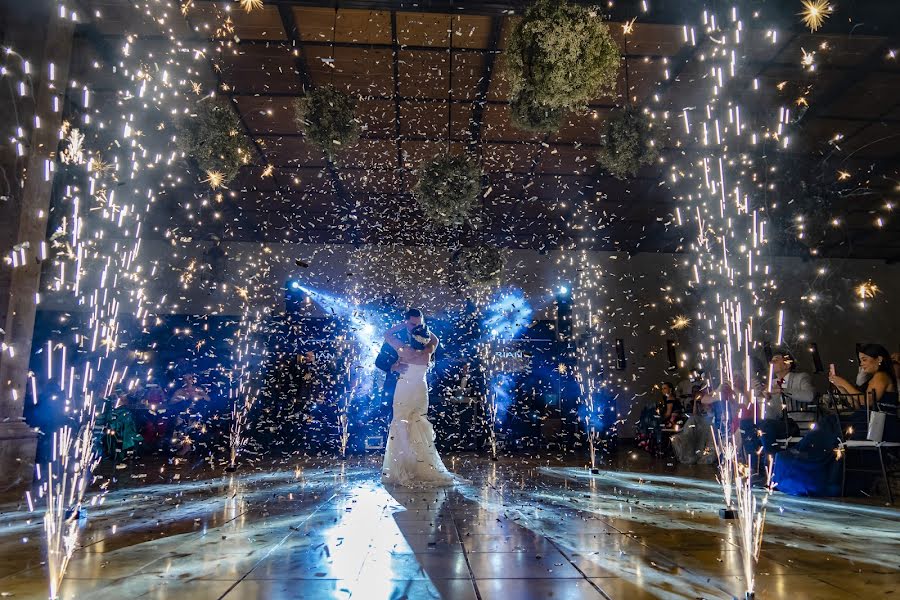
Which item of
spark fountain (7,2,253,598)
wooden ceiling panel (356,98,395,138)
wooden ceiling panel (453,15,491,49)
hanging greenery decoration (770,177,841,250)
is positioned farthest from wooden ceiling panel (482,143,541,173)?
spark fountain (7,2,253,598)

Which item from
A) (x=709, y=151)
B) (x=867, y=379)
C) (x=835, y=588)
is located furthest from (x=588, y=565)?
(x=709, y=151)

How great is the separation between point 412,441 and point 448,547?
287 cm

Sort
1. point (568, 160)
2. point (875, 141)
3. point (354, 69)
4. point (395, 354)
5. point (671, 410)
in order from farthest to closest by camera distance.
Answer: point (671, 410) < point (568, 160) < point (875, 141) < point (354, 69) < point (395, 354)

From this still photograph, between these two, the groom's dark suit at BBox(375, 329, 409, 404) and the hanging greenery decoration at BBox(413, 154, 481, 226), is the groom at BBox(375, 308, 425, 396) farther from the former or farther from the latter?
the hanging greenery decoration at BBox(413, 154, 481, 226)

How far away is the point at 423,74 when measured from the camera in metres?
6.55

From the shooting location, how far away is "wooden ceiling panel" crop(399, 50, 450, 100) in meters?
6.22

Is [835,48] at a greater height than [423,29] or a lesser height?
lesser

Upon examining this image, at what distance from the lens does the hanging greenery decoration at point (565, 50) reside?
3.82 m

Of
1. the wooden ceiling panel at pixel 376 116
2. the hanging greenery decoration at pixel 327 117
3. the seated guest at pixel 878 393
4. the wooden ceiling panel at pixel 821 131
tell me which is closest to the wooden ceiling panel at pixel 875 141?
the wooden ceiling panel at pixel 821 131

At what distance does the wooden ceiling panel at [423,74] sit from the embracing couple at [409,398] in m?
2.80

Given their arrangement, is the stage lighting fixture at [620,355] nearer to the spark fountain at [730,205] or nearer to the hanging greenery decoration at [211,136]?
the spark fountain at [730,205]

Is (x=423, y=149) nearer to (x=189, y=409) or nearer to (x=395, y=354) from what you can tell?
(x=395, y=354)

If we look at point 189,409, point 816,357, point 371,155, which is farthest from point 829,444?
point 189,409

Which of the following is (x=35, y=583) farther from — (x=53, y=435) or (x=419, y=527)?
(x=53, y=435)
